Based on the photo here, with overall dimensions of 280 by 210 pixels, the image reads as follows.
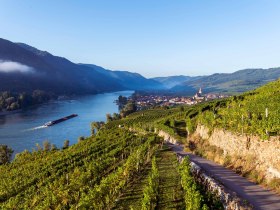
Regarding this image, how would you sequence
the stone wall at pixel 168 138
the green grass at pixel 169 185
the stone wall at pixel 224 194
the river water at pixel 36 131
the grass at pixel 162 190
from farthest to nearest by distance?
the river water at pixel 36 131 < the stone wall at pixel 168 138 < the grass at pixel 162 190 < the green grass at pixel 169 185 < the stone wall at pixel 224 194

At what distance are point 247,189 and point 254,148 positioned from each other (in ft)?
19.9

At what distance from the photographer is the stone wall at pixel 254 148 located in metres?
25.7

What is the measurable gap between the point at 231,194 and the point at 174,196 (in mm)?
4729

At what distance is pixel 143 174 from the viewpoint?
106 ft

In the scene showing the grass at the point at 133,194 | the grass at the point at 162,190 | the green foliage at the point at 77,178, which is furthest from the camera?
the green foliage at the point at 77,178

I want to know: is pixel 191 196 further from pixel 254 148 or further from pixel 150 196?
pixel 254 148

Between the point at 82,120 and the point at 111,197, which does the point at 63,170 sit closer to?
the point at 111,197

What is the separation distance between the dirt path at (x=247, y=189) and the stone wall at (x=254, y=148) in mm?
1869

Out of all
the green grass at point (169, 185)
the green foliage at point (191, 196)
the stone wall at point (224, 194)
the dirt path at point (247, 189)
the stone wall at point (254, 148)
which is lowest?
the green grass at point (169, 185)

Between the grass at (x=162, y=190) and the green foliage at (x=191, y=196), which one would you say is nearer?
the green foliage at (x=191, y=196)

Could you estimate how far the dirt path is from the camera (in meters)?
21.3

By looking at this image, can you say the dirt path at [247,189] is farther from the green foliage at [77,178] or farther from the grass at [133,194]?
the green foliage at [77,178]

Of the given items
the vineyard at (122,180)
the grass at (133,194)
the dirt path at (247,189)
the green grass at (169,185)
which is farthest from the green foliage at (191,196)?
the grass at (133,194)

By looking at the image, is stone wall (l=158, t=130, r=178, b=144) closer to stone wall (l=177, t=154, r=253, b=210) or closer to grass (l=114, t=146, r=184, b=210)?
grass (l=114, t=146, r=184, b=210)
